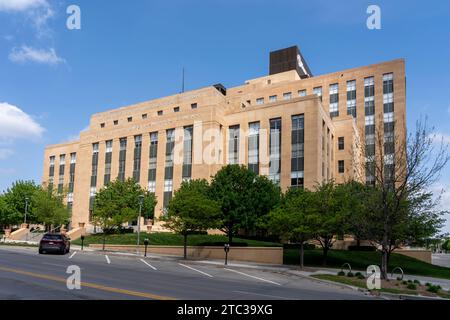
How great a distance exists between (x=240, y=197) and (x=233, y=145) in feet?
61.3

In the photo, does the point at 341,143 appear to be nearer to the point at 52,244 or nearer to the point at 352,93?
the point at 352,93

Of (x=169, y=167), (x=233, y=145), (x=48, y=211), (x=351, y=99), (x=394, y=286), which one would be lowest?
(x=394, y=286)

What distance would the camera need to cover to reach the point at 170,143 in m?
58.6

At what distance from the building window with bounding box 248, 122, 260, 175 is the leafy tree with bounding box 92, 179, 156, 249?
45.4 feet

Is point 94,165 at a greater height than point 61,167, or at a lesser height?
lesser

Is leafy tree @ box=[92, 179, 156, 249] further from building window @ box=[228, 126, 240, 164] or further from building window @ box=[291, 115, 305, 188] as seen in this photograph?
building window @ box=[291, 115, 305, 188]

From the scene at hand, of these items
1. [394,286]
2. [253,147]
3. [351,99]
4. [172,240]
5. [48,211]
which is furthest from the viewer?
[351,99]

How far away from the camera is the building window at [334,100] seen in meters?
69.9

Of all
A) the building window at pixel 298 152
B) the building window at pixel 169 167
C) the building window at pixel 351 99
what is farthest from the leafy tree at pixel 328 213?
the building window at pixel 351 99

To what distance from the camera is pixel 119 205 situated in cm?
4788

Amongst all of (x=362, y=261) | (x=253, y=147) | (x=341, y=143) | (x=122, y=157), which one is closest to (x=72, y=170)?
(x=122, y=157)

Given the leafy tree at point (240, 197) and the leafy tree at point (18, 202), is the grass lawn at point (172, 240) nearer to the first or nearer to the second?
the leafy tree at point (240, 197)
